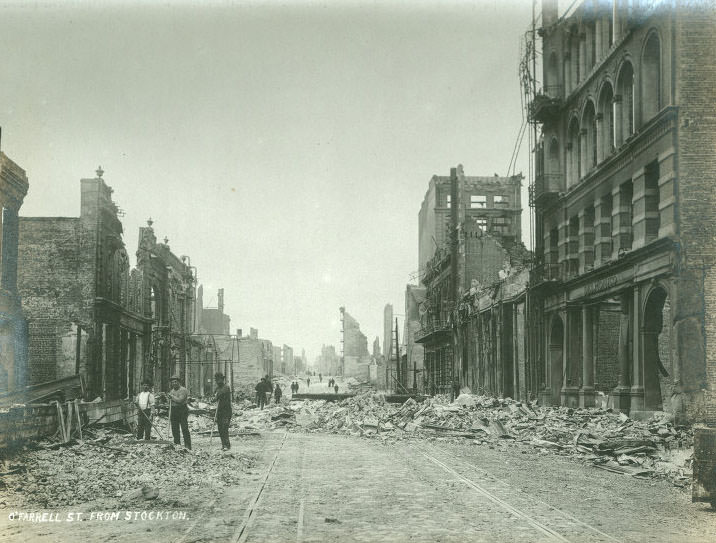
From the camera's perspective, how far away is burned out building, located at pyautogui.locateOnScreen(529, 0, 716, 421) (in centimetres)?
1878

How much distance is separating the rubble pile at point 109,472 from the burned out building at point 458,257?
929 inches

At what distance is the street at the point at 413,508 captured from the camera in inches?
319

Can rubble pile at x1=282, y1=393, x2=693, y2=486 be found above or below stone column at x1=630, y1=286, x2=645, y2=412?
below

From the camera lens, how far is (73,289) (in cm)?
3231

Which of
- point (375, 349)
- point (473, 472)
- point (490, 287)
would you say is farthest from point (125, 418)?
point (375, 349)

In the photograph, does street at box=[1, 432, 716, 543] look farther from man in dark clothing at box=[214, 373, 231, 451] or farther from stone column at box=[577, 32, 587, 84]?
stone column at box=[577, 32, 587, 84]

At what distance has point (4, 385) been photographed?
24.8 m

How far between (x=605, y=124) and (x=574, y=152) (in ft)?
11.6

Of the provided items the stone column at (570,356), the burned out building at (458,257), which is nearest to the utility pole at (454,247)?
the burned out building at (458,257)

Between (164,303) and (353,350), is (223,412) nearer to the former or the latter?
(164,303)

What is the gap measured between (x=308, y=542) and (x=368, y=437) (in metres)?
16.0

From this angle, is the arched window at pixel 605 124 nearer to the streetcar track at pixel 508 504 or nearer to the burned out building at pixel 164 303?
the streetcar track at pixel 508 504

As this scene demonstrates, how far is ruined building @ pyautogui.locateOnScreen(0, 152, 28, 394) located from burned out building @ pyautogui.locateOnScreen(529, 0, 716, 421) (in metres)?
17.9

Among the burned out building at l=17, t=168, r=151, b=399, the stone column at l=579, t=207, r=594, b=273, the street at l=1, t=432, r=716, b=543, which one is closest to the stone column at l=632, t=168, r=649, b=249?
the stone column at l=579, t=207, r=594, b=273
